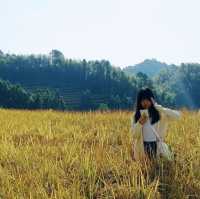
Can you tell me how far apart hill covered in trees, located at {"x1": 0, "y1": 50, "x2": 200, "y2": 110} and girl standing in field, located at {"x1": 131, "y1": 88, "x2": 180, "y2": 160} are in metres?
90.7

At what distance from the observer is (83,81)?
4808 inches

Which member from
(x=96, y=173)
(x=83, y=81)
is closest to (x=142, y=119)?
(x=96, y=173)

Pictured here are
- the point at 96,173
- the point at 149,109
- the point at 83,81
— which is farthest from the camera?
the point at 83,81

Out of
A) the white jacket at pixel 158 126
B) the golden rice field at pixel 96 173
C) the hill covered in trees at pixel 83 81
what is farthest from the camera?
the hill covered in trees at pixel 83 81

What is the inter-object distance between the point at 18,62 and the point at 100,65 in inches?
824

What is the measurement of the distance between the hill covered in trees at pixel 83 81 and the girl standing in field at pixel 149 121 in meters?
90.7

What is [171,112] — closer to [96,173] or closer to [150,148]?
[150,148]

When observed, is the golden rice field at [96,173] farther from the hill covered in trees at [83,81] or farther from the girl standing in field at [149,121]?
the hill covered in trees at [83,81]

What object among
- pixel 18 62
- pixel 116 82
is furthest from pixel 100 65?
pixel 18 62

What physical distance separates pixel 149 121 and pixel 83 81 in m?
116

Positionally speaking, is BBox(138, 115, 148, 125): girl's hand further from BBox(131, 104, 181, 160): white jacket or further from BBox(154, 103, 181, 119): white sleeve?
BBox(154, 103, 181, 119): white sleeve

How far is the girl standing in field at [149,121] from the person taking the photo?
20.1 ft

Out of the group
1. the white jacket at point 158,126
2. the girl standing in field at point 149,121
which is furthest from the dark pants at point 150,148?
the white jacket at point 158,126

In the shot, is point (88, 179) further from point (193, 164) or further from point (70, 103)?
point (70, 103)
